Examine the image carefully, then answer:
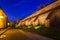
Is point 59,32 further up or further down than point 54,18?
further down

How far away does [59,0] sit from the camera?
13953 mm

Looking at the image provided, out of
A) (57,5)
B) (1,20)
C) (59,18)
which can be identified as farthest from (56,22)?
(1,20)

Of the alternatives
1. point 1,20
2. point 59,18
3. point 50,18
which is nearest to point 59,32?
point 59,18

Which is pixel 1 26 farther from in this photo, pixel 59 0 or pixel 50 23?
pixel 59 0

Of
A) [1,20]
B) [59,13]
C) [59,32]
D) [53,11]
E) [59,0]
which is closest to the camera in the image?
[59,32]

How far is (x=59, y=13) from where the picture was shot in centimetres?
1603

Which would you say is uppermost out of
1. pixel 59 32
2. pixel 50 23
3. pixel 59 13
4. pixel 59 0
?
pixel 59 0

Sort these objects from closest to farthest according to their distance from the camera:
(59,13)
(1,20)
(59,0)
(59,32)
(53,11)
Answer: (59,32) < (59,0) < (59,13) < (53,11) < (1,20)

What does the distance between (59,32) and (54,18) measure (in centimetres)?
527

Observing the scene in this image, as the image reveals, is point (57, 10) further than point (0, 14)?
No

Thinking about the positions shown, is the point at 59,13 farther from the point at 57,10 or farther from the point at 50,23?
the point at 50,23

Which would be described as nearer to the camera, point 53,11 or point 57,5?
point 57,5

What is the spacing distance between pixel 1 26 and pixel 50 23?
2241 cm

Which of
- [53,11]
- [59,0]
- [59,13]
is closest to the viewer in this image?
[59,0]
